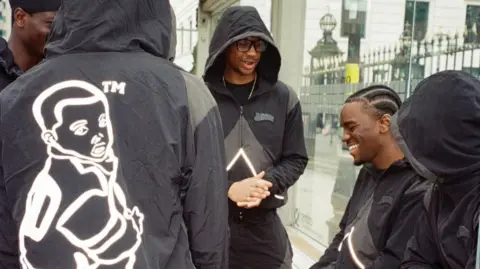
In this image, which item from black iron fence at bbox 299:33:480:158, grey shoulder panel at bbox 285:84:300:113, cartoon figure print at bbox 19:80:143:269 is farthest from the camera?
black iron fence at bbox 299:33:480:158

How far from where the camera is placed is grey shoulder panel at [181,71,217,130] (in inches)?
62.1

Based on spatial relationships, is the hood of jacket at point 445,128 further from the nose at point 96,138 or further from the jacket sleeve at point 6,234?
the jacket sleeve at point 6,234

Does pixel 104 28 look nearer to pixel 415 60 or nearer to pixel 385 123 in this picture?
pixel 385 123

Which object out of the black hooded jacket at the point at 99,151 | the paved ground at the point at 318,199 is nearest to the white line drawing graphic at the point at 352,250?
the black hooded jacket at the point at 99,151

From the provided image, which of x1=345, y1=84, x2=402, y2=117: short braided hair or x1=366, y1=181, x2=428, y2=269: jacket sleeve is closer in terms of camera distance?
x1=366, y1=181, x2=428, y2=269: jacket sleeve

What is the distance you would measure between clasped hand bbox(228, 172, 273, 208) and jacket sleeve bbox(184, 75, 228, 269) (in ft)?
2.79

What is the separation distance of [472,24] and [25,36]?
2274mm

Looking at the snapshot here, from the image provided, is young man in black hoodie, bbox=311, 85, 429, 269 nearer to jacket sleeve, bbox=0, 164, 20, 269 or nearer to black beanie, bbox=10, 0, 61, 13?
jacket sleeve, bbox=0, 164, 20, 269

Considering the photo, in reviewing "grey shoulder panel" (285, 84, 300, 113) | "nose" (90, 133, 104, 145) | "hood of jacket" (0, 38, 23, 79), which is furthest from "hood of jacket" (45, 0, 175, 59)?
"grey shoulder panel" (285, 84, 300, 113)

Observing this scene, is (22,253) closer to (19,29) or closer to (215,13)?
(19,29)

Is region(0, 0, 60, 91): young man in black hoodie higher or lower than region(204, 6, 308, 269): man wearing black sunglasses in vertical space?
higher

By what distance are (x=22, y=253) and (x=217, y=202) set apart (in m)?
0.51

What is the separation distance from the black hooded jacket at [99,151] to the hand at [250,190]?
97cm

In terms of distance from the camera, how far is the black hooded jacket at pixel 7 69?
2188mm
